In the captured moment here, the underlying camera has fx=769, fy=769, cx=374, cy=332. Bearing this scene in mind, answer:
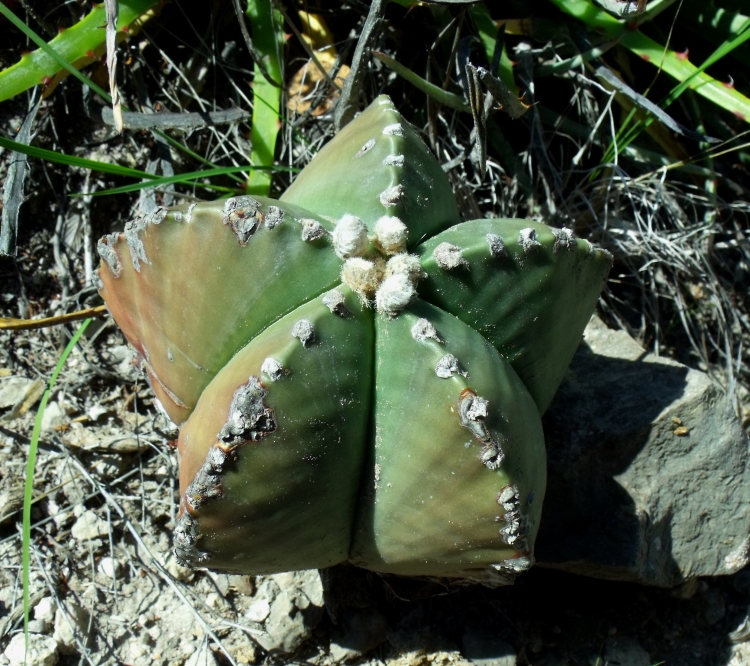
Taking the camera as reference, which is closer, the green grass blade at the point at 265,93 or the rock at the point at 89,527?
the rock at the point at 89,527

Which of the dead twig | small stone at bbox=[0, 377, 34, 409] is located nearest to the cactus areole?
the dead twig

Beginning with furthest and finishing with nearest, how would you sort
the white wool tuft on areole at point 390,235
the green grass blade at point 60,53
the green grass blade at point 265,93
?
1. the green grass blade at point 265,93
2. the green grass blade at point 60,53
3. the white wool tuft on areole at point 390,235

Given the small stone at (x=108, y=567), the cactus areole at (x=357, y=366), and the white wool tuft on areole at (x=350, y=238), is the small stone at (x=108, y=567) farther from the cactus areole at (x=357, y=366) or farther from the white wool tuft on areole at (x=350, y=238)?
the white wool tuft on areole at (x=350, y=238)

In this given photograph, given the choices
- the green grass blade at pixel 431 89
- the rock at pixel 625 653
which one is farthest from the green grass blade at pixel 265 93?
the rock at pixel 625 653

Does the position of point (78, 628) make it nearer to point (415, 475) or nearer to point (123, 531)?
point (123, 531)

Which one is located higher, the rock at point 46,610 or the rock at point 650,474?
the rock at point 46,610

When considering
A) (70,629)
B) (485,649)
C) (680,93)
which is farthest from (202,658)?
(680,93)

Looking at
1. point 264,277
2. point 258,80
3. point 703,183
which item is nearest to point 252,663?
point 264,277

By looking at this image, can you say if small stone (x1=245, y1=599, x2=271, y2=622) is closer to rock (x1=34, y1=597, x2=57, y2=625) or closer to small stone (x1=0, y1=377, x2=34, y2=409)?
rock (x1=34, y1=597, x2=57, y2=625)

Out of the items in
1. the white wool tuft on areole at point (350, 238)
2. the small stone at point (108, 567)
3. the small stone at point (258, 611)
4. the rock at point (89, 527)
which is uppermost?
the white wool tuft on areole at point (350, 238)
